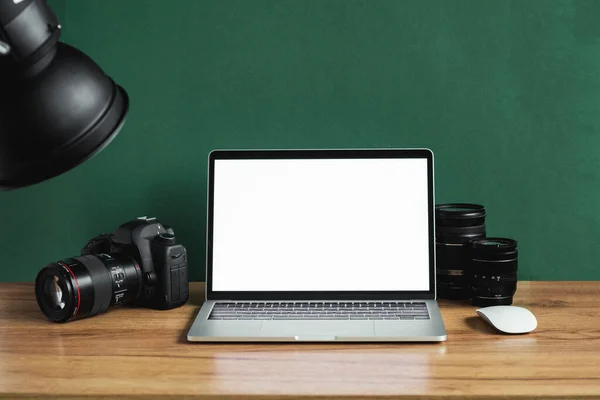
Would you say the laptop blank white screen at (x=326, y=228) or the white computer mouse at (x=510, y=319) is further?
the laptop blank white screen at (x=326, y=228)

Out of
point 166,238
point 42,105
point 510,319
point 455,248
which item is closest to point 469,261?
point 455,248

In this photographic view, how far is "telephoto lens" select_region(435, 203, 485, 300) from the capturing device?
3.88ft

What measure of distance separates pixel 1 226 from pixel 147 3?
0.56 meters

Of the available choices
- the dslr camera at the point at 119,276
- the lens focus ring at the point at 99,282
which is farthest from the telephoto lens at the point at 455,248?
the lens focus ring at the point at 99,282

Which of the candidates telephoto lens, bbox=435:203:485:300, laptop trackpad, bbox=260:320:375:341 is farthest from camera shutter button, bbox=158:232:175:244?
telephoto lens, bbox=435:203:485:300

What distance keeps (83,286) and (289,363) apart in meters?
0.38

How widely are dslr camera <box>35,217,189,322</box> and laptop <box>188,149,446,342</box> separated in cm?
7

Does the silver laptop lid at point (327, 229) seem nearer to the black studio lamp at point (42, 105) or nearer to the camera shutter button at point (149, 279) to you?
the camera shutter button at point (149, 279)

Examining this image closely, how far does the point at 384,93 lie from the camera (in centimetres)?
132

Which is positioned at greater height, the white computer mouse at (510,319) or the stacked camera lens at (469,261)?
the stacked camera lens at (469,261)

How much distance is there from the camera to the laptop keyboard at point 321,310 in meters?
1.08

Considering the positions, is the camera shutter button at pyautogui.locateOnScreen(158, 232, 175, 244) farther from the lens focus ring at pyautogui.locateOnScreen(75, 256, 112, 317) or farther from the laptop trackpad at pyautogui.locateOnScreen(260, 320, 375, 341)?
the laptop trackpad at pyautogui.locateOnScreen(260, 320, 375, 341)

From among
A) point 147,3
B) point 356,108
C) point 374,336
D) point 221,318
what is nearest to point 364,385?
point 374,336

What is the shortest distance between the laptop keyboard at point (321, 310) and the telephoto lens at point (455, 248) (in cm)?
8
